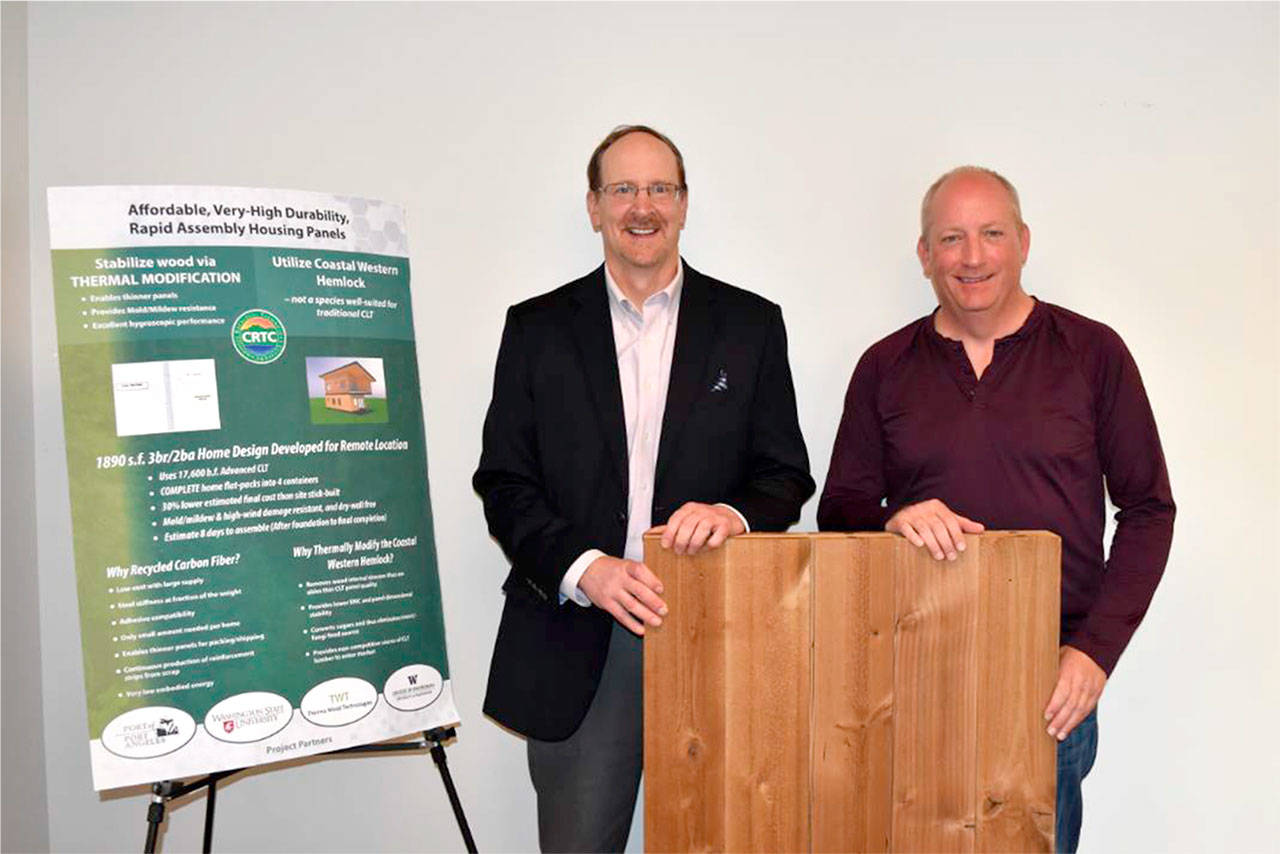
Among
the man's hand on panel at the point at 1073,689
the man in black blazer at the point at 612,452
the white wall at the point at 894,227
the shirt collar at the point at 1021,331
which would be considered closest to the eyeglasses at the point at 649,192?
the man in black blazer at the point at 612,452

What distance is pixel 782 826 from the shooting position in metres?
1.68

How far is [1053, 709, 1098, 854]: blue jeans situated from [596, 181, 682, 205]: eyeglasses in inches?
57.2

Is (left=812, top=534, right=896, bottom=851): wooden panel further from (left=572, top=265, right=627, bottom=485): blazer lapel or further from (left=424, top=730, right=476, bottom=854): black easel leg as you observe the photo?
(left=424, top=730, right=476, bottom=854): black easel leg

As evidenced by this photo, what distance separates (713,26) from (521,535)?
157cm

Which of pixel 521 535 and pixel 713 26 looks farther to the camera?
pixel 713 26

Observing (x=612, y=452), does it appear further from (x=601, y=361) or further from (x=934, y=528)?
(x=934, y=528)

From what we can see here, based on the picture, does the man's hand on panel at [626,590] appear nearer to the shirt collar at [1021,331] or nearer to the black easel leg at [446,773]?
the black easel leg at [446,773]

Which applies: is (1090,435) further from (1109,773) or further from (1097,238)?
(1109,773)

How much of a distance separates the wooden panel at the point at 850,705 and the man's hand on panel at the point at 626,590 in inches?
10.8

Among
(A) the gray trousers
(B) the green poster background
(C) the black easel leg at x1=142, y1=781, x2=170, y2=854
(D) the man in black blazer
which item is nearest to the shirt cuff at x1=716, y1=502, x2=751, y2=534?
(D) the man in black blazer

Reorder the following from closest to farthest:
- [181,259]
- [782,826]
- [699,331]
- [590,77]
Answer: [782,826] < [181,259] < [699,331] < [590,77]

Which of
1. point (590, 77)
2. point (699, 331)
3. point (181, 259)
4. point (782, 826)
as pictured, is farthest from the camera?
point (590, 77)

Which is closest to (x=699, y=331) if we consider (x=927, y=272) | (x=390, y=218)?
(x=927, y=272)

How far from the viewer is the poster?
200 centimetres
